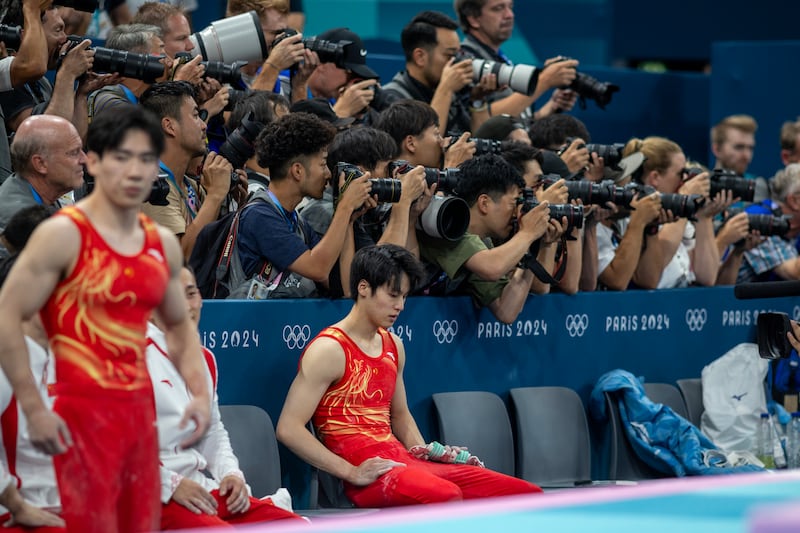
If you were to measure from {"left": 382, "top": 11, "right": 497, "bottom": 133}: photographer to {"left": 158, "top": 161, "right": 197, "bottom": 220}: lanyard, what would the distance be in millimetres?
1638

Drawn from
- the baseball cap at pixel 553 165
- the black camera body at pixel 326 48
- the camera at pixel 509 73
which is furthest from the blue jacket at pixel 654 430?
the black camera body at pixel 326 48

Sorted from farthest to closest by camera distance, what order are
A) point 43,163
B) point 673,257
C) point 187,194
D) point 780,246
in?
point 780,246, point 673,257, point 187,194, point 43,163

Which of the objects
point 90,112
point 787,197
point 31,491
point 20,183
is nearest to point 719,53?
point 787,197

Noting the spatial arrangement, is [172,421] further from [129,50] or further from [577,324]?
[577,324]

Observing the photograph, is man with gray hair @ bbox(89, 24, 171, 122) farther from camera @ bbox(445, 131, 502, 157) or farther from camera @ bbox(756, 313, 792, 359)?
camera @ bbox(756, 313, 792, 359)

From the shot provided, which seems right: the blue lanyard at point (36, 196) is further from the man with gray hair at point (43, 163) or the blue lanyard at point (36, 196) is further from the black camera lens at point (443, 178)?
the black camera lens at point (443, 178)

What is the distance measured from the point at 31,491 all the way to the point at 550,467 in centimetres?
305

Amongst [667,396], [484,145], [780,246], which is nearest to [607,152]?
[484,145]

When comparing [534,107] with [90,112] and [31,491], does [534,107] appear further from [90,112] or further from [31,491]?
[31,491]

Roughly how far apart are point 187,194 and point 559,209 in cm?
168

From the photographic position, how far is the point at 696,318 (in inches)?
311

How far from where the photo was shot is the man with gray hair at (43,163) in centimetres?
531

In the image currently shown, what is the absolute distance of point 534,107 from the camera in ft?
34.8

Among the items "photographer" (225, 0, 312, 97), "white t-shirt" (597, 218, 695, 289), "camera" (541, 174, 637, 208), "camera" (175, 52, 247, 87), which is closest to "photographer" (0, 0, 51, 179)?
"camera" (175, 52, 247, 87)
